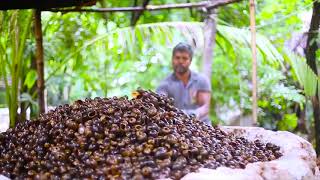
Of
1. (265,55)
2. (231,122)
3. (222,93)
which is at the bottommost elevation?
(231,122)

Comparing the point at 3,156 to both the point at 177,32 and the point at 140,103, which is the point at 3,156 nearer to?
the point at 140,103

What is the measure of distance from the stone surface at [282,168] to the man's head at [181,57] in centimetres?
202

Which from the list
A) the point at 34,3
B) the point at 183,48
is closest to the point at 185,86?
the point at 183,48

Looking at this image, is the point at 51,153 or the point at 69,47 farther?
the point at 69,47

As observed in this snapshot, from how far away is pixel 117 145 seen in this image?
2420 mm

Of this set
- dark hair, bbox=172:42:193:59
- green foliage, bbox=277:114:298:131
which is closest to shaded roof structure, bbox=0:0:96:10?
dark hair, bbox=172:42:193:59

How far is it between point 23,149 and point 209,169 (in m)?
1.00

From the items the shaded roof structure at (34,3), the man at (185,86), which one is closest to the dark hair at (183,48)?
the man at (185,86)

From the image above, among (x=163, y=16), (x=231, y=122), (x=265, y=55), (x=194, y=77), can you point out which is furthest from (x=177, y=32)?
(x=231, y=122)

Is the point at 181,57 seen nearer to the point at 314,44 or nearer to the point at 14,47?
the point at 314,44

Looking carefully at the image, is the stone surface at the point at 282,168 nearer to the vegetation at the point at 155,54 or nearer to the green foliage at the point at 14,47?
the vegetation at the point at 155,54

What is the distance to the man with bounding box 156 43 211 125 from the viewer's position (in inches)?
204

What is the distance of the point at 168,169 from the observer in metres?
2.25

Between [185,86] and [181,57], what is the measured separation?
0.30m
